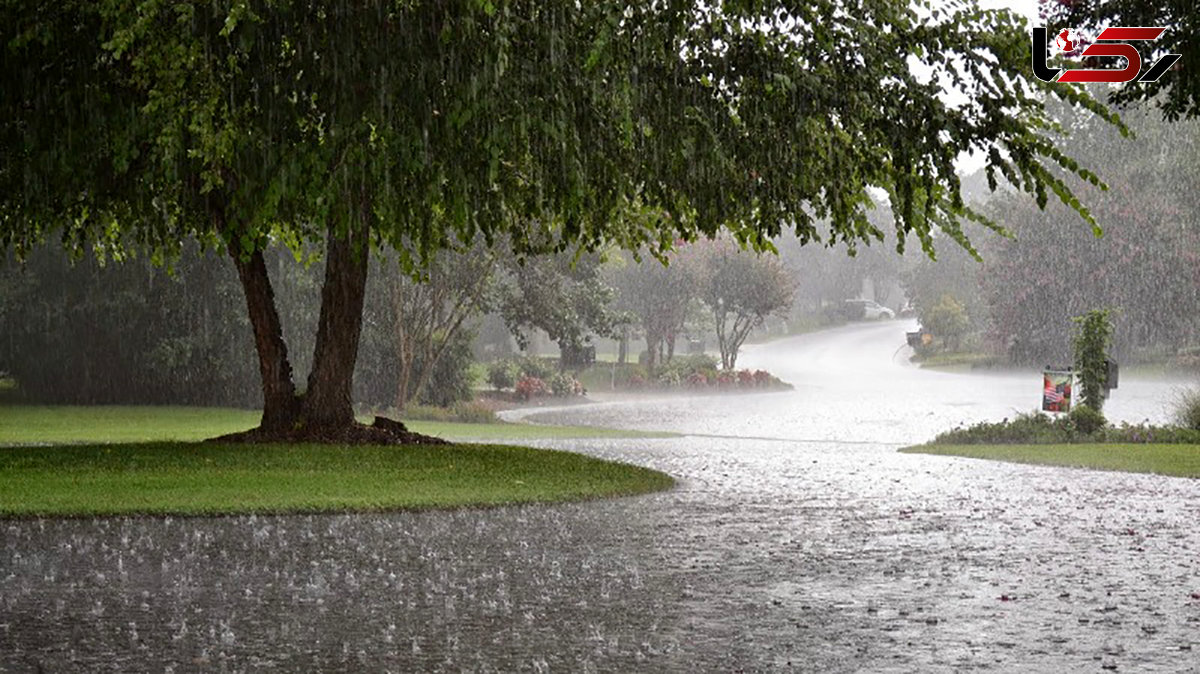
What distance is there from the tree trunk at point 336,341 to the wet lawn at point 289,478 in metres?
1.18

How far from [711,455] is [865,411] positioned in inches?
605

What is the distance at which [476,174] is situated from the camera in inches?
608

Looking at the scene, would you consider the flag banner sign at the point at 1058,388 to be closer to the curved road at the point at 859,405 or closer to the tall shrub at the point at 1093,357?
the tall shrub at the point at 1093,357

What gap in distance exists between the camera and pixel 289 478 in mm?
15375

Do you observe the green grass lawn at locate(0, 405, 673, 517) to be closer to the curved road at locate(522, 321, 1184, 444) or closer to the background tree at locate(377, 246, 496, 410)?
the curved road at locate(522, 321, 1184, 444)

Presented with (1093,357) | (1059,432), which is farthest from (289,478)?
(1093,357)

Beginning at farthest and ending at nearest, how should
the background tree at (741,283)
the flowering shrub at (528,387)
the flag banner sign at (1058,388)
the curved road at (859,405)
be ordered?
the background tree at (741,283), the flowering shrub at (528,387), the curved road at (859,405), the flag banner sign at (1058,388)

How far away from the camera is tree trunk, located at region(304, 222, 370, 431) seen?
19516 millimetres

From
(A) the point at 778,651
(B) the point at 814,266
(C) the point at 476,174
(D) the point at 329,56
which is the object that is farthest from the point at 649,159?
(B) the point at 814,266

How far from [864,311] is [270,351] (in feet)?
282

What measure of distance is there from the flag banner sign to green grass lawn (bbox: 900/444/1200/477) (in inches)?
93.6

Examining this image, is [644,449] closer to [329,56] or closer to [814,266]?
[329,56]

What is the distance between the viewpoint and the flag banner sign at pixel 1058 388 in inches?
1008

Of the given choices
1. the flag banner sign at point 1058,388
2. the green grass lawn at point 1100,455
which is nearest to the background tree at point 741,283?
the flag banner sign at point 1058,388
